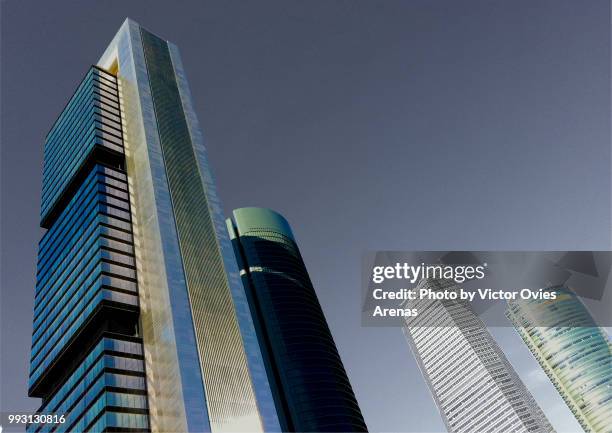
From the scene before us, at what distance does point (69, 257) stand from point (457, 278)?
9228 centimetres

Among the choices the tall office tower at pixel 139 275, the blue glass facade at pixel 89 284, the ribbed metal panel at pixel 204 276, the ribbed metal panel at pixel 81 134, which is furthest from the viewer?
the ribbed metal panel at pixel 81 134

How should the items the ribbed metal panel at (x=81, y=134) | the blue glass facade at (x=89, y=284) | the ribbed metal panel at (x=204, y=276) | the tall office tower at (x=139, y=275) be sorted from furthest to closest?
the ribbed metal panel at (x=81, y=134) < the blue glass facade at (x=89, y=284) < the tall office tower at (x=139, y=275) < the ribbed metal panel at (x=204, y=276)

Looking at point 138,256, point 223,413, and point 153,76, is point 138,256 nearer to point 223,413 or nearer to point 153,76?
point 223,413

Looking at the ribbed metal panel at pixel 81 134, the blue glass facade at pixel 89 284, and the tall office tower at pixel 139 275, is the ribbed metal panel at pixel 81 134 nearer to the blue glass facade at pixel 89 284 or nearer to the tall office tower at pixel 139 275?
the blue glass facade at pixel 89 284

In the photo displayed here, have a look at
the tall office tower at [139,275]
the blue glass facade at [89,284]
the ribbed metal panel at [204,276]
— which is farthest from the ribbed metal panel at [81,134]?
the ribbed metal panel at [204,276]

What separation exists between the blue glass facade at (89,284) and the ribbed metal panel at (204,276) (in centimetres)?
1504

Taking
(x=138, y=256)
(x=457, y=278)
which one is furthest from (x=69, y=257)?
(x=457, y=278)

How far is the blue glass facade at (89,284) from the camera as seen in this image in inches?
4149

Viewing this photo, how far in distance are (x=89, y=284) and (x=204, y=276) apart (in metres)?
25.8

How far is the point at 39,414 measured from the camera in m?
123

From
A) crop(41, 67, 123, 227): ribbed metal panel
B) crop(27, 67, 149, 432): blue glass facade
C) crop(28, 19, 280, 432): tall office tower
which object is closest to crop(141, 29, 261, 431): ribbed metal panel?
crop(28, 19, 280, 432): tall office tower

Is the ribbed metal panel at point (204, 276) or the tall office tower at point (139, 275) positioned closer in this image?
the ribbed metal panel at point (204, 276)

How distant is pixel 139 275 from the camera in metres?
125

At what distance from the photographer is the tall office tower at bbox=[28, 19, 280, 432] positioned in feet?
330
